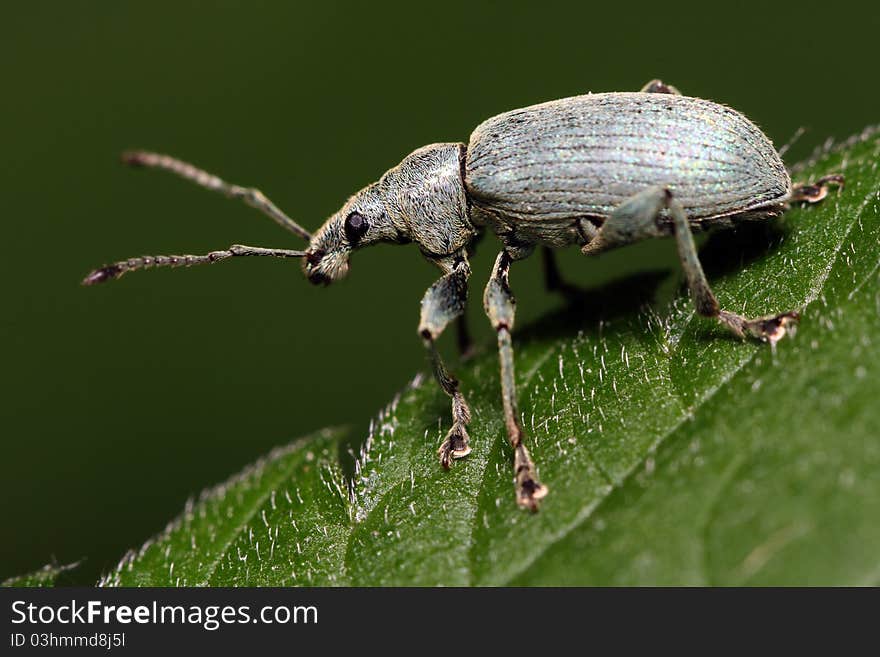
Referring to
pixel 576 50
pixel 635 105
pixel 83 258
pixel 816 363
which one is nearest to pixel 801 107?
pixel 576 50

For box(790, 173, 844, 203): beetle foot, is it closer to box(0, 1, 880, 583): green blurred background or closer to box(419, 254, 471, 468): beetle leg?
box(419, 254, 471, 468): beetle leg

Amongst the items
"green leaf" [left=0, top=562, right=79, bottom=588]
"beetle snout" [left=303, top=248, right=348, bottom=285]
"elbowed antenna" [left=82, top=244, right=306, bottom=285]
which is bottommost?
"green leaf" [left=0, top=562, right=79, bottom=588]

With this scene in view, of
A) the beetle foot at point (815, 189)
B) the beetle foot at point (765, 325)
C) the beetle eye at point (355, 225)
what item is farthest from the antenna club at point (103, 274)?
the beetle foot at point (815, 189)

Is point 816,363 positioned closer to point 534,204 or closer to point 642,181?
point 642,181

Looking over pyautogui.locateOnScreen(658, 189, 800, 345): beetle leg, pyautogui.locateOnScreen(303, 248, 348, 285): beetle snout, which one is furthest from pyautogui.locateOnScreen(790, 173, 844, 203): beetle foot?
pyautogui.locateOnScreen(303, 248, 348, 285): beetle snout

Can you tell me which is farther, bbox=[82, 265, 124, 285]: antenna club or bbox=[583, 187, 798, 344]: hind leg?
bbox=[82, 265, 124, 285]: antenna club

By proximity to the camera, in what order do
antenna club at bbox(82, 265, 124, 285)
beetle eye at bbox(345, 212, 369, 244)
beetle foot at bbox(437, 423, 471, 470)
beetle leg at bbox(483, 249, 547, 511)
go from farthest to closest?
1. beetle eye at bbox(345, 212, 369, 244)
2. antenna club at bbox(82, 265, 124, 285)
3. beetle foot at bbox(437, 423, 471, 470)
4. beetle leg at bbox(483, 249, 547, 511)
